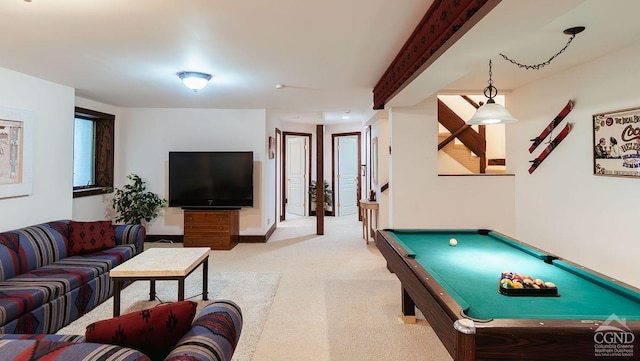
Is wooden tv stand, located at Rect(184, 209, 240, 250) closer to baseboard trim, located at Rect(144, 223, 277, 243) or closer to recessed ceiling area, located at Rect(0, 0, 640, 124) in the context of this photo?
baseboard trim, located at Rect(144, 223, 277, 243)

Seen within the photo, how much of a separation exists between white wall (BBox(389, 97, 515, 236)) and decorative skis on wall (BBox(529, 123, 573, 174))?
0.38 meters

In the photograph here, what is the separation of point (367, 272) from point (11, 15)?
13.1 ft

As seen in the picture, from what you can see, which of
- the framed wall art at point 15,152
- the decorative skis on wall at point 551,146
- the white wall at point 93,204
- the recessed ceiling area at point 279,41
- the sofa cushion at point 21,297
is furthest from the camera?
the white wall at point 93,204

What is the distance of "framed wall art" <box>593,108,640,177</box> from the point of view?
272 cm

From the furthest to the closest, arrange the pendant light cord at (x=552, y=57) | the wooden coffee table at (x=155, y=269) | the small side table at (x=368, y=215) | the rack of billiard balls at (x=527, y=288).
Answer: the small side table at (x=368, y=215)
the wooden coffee table at (x=155, y=269)
the pendant light cord at (x=552, y=57)
the rack of billiard balls at (x=527, y=288)

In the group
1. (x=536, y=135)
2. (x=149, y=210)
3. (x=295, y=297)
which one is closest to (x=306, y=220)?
(x=149, y=210)

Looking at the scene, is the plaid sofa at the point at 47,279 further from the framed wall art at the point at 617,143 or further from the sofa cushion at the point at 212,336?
the framed wall art at the point at 617,143

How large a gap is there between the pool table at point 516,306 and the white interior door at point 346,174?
240 inches

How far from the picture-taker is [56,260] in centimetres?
321

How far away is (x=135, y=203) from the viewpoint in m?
5.32

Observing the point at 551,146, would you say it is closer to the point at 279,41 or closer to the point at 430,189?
the point at 430,189

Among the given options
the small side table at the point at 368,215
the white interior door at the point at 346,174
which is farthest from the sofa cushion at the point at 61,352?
the white interior door at the point at 346,174

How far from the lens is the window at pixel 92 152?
4.94 meters

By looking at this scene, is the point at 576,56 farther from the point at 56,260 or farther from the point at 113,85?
the point at 56,260
